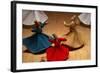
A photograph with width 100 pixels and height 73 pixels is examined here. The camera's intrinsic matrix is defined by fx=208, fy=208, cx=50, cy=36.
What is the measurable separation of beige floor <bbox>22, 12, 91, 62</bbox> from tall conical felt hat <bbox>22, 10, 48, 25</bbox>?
0.05 metres

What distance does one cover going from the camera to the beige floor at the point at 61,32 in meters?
1.66

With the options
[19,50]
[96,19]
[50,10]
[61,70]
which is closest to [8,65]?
[19,50]

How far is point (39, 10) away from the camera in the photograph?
1.68 metres

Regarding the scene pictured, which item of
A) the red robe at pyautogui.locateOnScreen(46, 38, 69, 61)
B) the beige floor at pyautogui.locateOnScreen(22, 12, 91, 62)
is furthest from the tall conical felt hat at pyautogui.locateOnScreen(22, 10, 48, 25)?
the red robe at pyautogui.locateOnScreen(46, 38, 69, 61)

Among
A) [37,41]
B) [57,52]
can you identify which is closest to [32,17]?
[37,41]

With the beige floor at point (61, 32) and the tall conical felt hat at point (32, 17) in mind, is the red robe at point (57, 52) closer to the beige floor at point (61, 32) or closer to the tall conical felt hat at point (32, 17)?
the beige floor at point (61, 32)

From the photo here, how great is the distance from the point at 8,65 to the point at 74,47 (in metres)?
0.58

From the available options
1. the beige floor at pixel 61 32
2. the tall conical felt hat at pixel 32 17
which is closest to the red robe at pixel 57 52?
the beige floor at pixel 61 32

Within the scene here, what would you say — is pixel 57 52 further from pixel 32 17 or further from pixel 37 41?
pixel 32 17

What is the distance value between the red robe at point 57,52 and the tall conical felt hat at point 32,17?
0.21m

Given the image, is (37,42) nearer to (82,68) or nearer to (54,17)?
(54,17)

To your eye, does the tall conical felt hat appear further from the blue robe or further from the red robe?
the red robe

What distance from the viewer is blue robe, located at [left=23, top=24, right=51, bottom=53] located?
1.67m

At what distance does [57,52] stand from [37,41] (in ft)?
0.66
